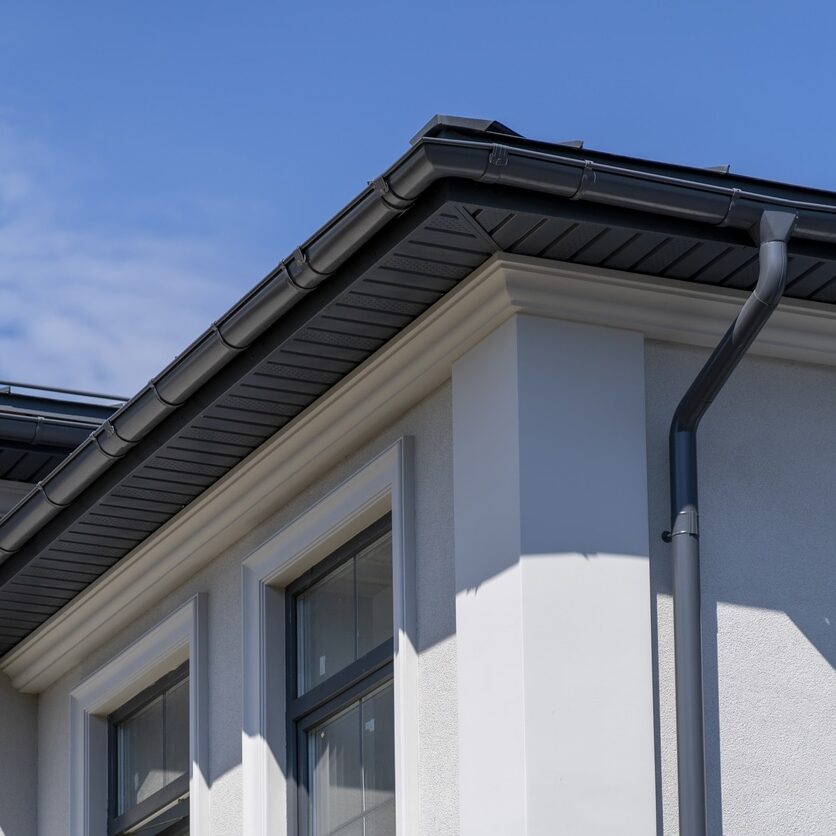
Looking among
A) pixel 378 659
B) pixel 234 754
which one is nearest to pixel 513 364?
pixel 378 659

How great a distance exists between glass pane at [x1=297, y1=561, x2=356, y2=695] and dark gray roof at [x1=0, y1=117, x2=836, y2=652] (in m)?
0.65

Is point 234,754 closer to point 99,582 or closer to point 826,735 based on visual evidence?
point 99,582

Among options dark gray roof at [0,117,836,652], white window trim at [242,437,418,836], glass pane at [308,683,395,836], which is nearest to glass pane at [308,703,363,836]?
glass pane at [308,683,395,836]

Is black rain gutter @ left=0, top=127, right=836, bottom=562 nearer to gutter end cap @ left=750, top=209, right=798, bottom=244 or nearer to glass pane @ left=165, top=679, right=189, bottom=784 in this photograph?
gutter end cap @ left=750, top=209, right=798, bottom=244

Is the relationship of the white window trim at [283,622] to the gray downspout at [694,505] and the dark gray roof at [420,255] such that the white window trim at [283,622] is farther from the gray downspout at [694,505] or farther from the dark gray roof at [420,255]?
the gray downspout at [694,505]

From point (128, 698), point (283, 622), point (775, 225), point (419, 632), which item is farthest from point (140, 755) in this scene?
point (775, 225)

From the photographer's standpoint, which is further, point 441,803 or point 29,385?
point 29,385

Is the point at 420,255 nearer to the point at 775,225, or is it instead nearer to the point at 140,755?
the point at 775,225

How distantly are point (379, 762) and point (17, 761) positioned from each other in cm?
357


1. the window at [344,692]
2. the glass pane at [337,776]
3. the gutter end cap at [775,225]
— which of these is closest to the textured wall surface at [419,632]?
the window at [344,692]

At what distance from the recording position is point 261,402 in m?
7.93

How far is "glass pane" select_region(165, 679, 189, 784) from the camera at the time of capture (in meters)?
9.48

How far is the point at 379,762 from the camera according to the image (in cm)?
773

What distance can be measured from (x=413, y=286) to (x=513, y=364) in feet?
1.54
